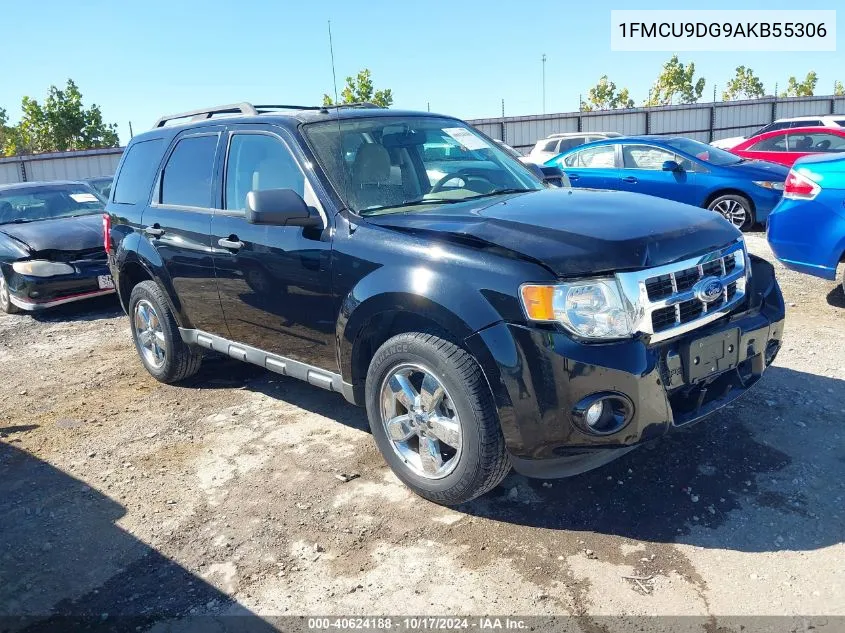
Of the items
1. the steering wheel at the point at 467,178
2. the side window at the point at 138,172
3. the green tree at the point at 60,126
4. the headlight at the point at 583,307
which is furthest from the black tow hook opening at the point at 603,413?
the green tree at the point at 60,126

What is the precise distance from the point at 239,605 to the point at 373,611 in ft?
1.78

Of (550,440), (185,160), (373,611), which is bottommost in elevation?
(373,611)

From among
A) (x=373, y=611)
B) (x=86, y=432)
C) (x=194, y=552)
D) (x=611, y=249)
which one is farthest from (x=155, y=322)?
(x=611, y=249)

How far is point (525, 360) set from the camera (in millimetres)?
2855

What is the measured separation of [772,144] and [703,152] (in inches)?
184

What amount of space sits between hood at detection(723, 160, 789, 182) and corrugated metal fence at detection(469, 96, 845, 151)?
16514mm

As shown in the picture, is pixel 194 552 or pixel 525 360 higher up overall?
pixel 525 360

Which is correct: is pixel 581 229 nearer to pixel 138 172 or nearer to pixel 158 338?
pixel 158 338

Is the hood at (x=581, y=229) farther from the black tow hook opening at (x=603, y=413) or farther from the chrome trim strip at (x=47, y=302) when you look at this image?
the chrome trim strip at (x=47, y=302)

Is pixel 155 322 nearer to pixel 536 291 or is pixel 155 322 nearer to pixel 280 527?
pixel 280 527

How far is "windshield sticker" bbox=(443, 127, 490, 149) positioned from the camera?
14.5ft

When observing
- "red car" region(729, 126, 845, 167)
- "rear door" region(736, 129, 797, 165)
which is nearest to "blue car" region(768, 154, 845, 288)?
"red car" region(729, 126, 845, 167)

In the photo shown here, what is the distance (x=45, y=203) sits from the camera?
8.99 meters

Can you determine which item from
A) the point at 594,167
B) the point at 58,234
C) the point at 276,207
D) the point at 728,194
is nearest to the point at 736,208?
the point at 728,194
